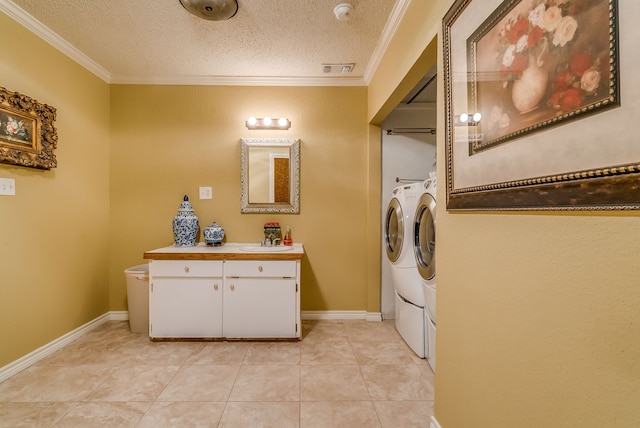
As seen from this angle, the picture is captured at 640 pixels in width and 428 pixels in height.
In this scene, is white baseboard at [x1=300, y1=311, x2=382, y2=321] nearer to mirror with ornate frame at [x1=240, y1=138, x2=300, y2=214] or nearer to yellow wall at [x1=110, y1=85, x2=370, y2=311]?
yellow wall at [x1=110, y1=85, x2=370, y2=311]

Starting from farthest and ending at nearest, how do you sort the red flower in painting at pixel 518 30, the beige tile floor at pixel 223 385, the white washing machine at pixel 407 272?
the white washing machine at pixel 407 272 → the beige tile floor at pixel 223 385 → the red flower in painting at pixel 518 30

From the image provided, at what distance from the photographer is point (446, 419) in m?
1.33

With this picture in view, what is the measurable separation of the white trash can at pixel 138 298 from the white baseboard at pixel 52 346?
1.33 ft

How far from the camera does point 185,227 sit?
2.79m

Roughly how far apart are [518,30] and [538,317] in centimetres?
80

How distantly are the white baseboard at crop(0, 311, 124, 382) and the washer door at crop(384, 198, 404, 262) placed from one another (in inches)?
104

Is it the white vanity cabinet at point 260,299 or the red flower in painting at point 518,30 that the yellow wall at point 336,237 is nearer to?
the red flower in painting at point 518,30

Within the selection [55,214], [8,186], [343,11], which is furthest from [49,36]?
[343,11]

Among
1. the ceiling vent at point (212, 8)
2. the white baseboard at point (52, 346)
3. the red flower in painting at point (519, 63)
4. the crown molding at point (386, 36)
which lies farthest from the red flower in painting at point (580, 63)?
the white baseboard at point (52, 346)

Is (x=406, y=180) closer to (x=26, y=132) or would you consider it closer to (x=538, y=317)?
(x=538, y=317)

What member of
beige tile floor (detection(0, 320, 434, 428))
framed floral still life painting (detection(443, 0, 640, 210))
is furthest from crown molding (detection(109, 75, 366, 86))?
beige tile floor (detection(0, 320, 434, 428))

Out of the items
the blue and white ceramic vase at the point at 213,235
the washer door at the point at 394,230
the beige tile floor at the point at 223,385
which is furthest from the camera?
the blue and white ceramic vase at the point at 213,235

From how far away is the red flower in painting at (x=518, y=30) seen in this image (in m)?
0.83

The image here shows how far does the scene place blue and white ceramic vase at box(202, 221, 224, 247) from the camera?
2.79m
